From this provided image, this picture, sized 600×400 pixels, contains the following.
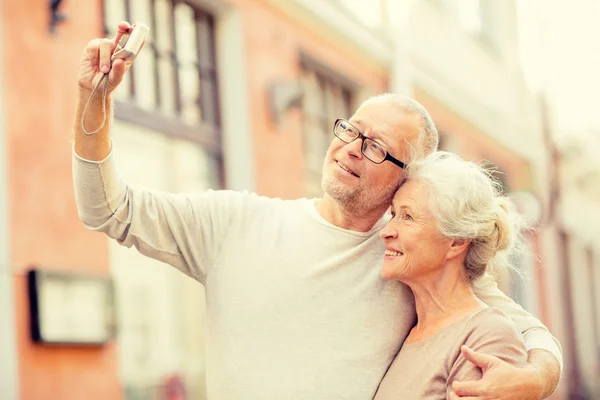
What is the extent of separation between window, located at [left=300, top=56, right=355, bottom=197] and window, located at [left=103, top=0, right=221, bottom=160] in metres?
1.31

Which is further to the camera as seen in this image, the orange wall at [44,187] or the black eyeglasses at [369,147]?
the orange wall at [44,187]

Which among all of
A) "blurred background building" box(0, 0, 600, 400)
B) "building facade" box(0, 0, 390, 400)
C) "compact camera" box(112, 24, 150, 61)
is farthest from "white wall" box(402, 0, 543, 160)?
"compact camera" box(112, 24, 150, 61)

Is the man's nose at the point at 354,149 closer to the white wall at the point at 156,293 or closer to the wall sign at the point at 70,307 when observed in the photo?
the wall sign at the point at 70,307

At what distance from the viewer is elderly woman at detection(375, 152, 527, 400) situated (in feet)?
9.84

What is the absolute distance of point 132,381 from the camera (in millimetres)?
6102

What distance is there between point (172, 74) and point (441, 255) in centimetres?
407

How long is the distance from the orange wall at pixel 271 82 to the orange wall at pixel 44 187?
2.06 metres

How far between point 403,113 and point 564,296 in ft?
46.1

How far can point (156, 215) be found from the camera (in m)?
3.06

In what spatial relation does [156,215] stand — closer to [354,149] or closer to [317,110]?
[354,149]

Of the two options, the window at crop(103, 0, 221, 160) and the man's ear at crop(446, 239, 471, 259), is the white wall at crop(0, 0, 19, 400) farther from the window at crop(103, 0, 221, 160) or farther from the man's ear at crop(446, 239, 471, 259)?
the man's ear at crop(446, 239, 471, 259)

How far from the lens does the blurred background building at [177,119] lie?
5.02 metres

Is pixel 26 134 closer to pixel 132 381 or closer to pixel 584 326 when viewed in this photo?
pixel 132 381

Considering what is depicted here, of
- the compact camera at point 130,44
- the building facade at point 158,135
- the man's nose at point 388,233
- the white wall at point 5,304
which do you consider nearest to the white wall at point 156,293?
the building facade at point 158,135
